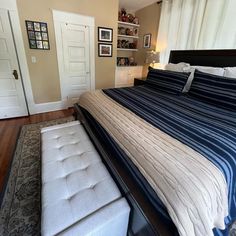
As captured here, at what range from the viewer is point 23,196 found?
4.82 ft

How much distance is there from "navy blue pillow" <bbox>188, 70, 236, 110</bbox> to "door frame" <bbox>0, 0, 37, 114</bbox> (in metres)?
3.03

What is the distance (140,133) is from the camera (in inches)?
47.2

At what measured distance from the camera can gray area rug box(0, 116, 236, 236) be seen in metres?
1.22

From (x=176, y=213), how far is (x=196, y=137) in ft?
2.02

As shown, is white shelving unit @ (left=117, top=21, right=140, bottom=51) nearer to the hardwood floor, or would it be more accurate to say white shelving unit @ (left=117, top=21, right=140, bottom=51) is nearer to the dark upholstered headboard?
the dark upholstered headboard

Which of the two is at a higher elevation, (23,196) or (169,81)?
(169,81)

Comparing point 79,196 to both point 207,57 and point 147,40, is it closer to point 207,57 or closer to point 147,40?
point 207,57

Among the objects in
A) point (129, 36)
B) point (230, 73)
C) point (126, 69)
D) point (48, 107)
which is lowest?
point (48, 107)

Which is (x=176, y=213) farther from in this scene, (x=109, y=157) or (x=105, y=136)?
(x=105, y=136)

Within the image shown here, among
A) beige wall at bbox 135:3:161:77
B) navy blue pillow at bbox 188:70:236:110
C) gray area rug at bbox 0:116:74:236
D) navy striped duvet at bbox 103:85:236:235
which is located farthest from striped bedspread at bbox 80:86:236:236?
beige wall at bbox 135:3:161:77

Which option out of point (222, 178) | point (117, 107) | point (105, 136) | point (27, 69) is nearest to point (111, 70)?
point (27, 69)

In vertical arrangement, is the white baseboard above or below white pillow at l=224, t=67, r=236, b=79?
below

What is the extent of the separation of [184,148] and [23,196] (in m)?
1.56

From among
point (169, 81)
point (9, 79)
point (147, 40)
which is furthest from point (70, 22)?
point (169, 81)
